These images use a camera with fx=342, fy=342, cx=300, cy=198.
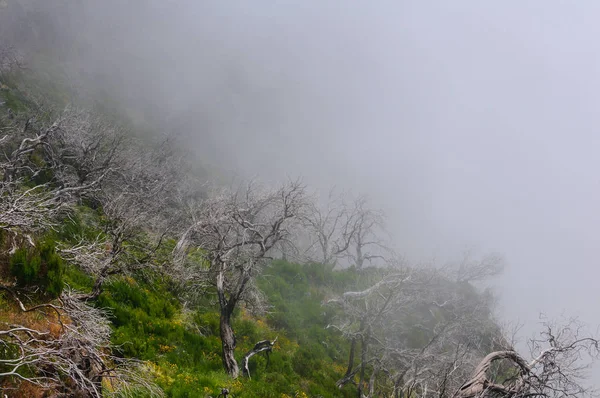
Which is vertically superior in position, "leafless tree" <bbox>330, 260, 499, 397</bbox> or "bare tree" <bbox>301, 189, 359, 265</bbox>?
"bare tree" <bbox>301, 189, 359, 265</bbox>

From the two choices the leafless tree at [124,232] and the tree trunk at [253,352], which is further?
the tree trunk at [253,352]

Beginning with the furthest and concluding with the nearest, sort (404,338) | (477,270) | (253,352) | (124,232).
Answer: (477,270) < (404,338) < (124,232) < (253,352)

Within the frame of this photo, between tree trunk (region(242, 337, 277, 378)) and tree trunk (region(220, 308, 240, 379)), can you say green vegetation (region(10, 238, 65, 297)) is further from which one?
tree trunk (region(242, 337, 277, 378))

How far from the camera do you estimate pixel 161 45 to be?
125125 mm

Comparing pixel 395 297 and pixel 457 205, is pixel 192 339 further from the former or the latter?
pixel 457 205

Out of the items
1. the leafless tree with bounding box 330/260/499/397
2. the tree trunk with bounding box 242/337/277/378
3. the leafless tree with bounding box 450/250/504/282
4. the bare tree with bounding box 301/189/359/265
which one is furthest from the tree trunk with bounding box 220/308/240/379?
the leafless tree with bounding box 450/250/504/282

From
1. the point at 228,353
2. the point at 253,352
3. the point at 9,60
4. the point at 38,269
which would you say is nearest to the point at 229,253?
the point at 228,353

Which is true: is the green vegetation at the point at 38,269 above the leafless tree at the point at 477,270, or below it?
below

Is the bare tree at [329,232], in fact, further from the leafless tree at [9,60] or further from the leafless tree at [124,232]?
the leafless tree at [9,60]

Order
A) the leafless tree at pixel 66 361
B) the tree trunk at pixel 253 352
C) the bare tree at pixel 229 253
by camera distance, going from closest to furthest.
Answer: the leafless tree at pixel 66 361
the tree trunk at pixel 253 352
the bare tree at pixel 229 253

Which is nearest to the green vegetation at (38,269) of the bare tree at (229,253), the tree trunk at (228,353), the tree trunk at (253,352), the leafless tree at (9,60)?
the bare tree at (229,253)

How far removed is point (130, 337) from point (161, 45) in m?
139

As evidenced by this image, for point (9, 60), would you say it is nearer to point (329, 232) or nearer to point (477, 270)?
point (329, 232)

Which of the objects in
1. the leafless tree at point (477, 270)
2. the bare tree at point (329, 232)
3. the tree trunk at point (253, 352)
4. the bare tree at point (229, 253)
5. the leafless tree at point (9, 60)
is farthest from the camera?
the leafless tree at point (9, 60)
